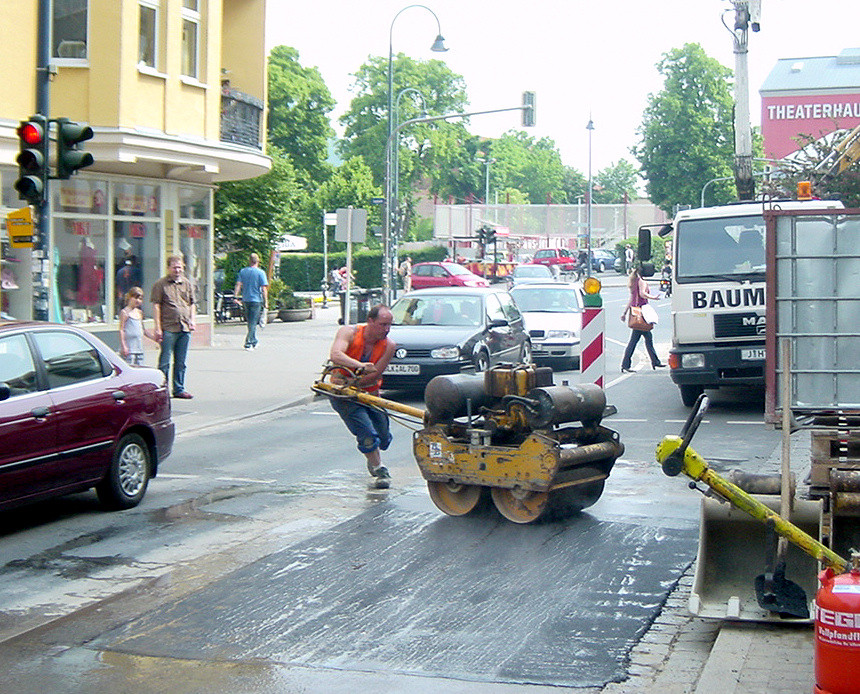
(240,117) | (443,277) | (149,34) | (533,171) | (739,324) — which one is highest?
(533,171)

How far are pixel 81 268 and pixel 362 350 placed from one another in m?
12.8

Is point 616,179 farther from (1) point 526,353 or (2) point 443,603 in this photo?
(2) point 443,603

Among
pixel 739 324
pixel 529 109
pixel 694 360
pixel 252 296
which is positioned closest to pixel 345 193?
pixel 529 109

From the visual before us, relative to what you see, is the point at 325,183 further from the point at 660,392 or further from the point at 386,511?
the point at 386,511

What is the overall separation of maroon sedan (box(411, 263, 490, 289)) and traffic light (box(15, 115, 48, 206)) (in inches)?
1547

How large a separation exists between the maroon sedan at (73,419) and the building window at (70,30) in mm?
12112

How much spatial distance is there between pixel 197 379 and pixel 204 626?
44.5ft

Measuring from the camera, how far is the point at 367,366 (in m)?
10.3

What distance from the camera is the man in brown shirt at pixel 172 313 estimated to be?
16844 millimetres

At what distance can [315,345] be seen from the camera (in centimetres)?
2677

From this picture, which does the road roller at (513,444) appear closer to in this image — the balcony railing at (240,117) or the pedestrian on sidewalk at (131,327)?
the pedestrian on sidewalk at (131,327)

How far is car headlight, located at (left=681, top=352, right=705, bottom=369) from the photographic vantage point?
15.6 metres

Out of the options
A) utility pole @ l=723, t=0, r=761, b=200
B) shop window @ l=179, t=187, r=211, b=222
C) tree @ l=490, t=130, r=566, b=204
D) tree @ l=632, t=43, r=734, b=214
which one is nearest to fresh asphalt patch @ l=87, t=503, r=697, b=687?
utility pole @ l=723, t=0, r=761, b=200

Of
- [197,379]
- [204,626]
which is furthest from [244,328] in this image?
[204,626]
